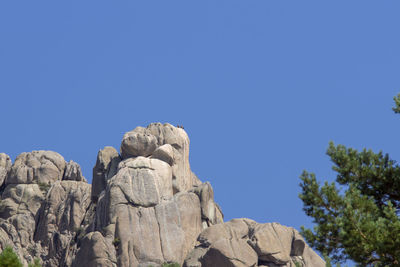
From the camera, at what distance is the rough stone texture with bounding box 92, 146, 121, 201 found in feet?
382

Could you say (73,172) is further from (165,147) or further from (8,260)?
(8,260)

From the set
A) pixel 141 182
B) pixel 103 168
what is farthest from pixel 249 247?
pixel 103 168

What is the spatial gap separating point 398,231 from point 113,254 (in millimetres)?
72383

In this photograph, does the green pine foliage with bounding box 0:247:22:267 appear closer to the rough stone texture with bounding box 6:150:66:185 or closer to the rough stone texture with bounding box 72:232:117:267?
the rough stone texture with bounding box 72:232:117:267

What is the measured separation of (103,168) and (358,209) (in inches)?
3646

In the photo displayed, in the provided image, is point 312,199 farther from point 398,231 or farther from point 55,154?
point 55,154

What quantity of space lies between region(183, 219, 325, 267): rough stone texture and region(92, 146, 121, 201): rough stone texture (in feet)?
70.3

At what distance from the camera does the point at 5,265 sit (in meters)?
41.9

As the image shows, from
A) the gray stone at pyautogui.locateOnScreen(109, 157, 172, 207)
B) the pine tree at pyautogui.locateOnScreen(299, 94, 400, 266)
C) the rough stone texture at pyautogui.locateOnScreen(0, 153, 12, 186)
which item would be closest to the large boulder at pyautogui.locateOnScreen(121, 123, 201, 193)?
the gray stone at pyautogui.locateOnScreen(109, 157, 172, 207)

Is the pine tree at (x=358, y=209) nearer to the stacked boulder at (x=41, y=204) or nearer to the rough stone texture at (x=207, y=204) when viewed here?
the rough stone texture at (x=207, y=204)

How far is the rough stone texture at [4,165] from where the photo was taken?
132 m

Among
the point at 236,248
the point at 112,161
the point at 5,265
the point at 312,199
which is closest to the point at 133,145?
the point at 112,161

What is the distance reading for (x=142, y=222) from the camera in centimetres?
10156

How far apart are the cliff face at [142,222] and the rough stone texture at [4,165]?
512cm
